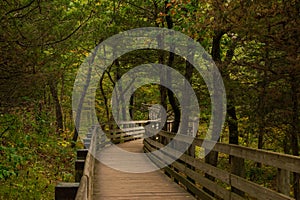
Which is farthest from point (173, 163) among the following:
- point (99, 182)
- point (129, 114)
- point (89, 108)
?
point (89, 108)

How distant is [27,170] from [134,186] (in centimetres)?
442

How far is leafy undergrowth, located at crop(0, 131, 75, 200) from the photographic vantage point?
28.0 feet

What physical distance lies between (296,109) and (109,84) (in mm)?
29527

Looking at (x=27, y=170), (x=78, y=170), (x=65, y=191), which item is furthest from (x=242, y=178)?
(x=27, y=170)

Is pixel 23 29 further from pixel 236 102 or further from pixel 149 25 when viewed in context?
A: pixel 149 25

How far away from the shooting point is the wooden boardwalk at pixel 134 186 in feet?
27.4

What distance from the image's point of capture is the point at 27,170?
479 inches

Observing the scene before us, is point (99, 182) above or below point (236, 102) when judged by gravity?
below

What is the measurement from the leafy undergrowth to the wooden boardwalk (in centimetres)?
164

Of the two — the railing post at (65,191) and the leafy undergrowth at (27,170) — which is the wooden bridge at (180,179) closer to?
the railing post at (65,191)

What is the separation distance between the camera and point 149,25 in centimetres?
1755

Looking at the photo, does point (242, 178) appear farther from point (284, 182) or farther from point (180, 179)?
point (180, 179)

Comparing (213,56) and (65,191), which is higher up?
(213,56)

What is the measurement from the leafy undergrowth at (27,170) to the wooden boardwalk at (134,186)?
1.64 meters
